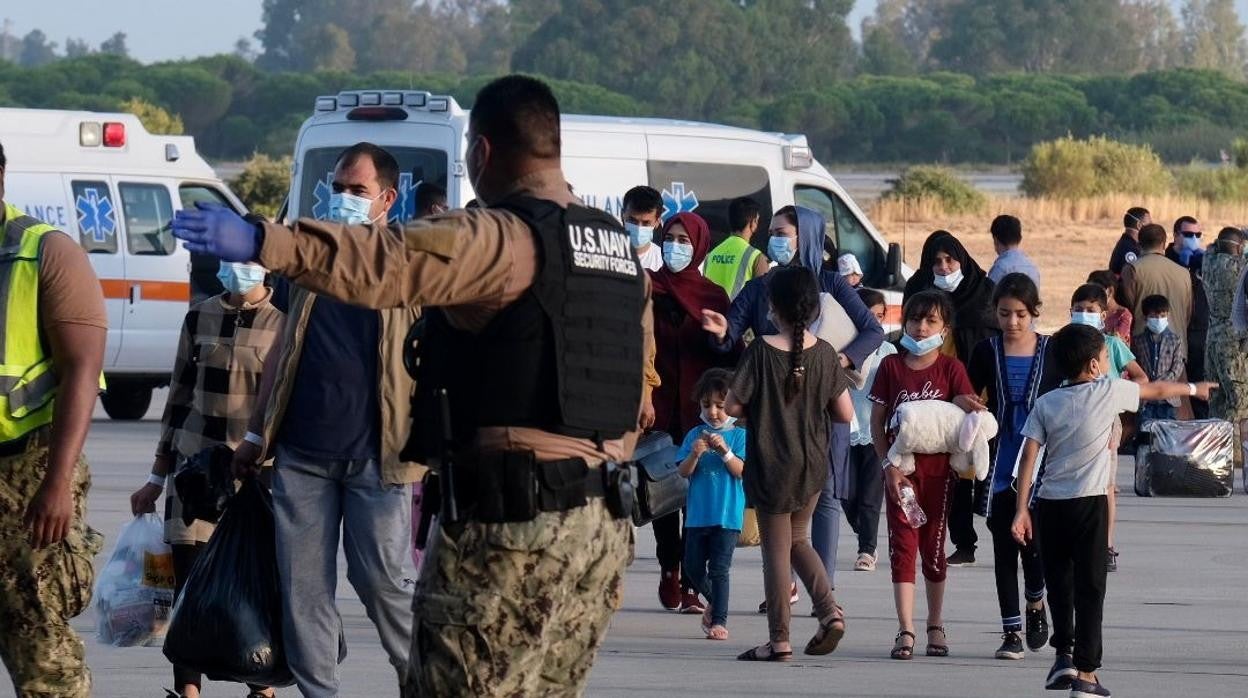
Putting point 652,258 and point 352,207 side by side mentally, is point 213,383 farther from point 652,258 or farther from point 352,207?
point 652,258

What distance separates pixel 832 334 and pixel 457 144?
5295 millimetres

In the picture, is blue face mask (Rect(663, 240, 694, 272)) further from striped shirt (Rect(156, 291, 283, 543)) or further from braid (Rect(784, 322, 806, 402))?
striped shirt (Rect(156, 291, 283, 543))

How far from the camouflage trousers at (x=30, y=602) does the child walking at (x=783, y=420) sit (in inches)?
127

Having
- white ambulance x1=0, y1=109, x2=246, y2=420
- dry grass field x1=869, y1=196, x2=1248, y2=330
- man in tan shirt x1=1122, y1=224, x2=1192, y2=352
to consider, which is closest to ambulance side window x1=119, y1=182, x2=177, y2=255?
white ambulance x1=0, y1=109, x2=246, y2=420

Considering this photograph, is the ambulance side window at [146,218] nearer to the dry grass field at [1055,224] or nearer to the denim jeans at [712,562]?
the denim jeans at [712,562]

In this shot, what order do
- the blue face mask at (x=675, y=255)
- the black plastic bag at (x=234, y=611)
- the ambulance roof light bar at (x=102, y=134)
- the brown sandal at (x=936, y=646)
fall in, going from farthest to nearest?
the ambulance roof light bar at (x=102, y=134) → the blue face mask at (x=675, y=255) → the brown sandal at (x=936, y=646) → the black plastic bag at (x=234, y=611)

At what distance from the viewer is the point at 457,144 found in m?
14.9

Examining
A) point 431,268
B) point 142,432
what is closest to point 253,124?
point 142,432

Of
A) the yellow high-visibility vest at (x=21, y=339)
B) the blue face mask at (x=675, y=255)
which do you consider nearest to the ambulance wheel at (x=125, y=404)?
the blue face mask at (x=675, y=255)

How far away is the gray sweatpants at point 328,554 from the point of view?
6.81 meters

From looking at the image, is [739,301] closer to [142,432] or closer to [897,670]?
[897,670]

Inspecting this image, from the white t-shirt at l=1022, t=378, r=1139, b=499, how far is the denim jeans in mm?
1644

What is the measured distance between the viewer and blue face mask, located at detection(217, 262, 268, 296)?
300 inches

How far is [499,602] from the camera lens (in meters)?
4.98
